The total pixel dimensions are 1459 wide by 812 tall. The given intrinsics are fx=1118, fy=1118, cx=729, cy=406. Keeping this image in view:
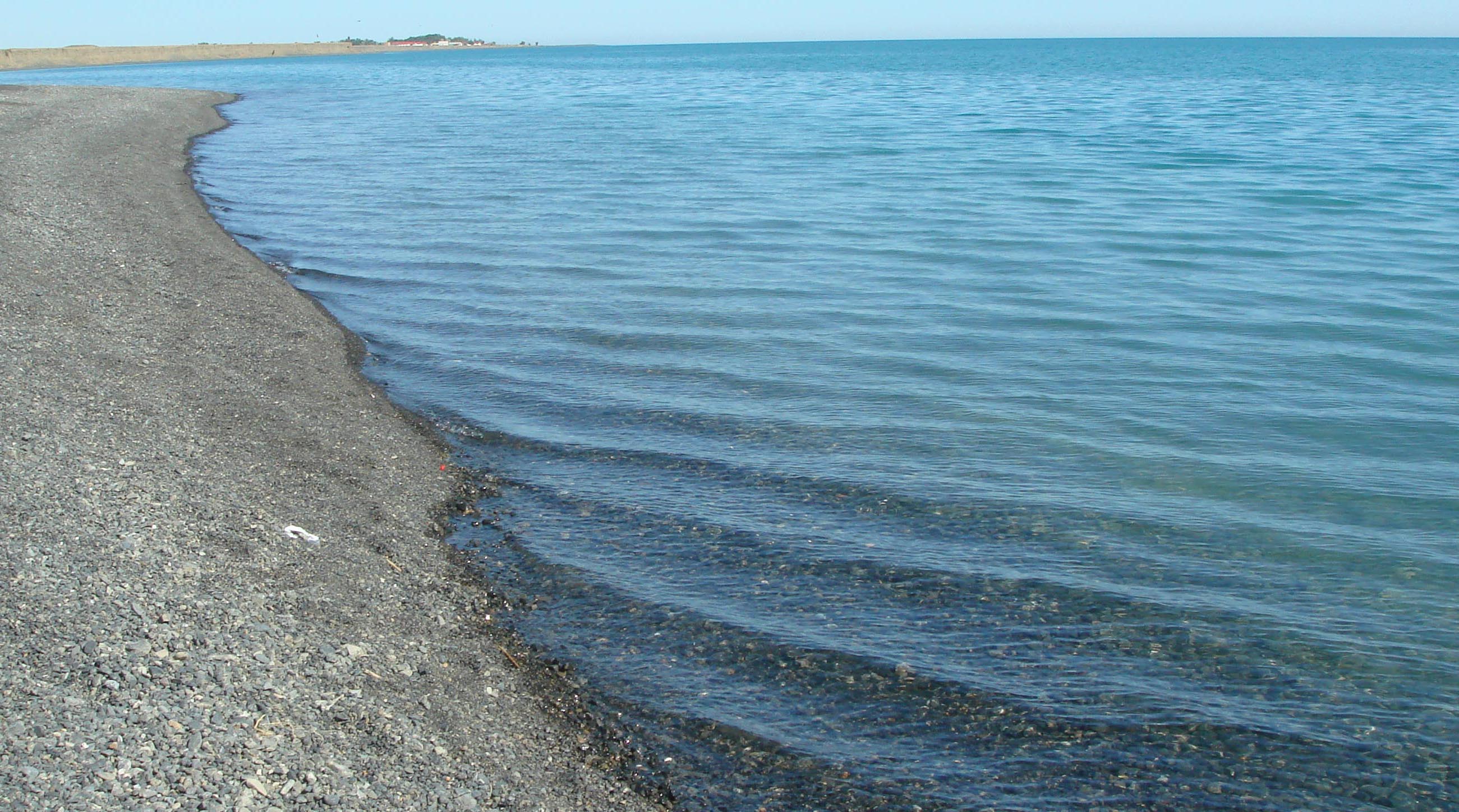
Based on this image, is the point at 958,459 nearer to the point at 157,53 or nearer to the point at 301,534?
the point at 301,534

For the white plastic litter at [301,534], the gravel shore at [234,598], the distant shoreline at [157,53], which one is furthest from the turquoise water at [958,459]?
the distant shoreline at [157,53]

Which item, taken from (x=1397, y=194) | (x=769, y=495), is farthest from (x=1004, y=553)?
(x=1397, y=194)

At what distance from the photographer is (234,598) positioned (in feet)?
18.3

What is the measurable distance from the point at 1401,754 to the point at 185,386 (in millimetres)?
8495

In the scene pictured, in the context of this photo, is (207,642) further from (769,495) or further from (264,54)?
(264,54)

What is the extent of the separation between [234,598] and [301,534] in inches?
40.4

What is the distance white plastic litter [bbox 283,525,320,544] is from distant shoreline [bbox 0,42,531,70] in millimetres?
95028

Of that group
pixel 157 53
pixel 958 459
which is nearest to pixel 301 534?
pixel 958 459

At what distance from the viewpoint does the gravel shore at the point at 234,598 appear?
433 cm

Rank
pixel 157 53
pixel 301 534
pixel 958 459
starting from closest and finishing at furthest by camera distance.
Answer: pixel 301 534, pixel 958 459, pixel 157 53

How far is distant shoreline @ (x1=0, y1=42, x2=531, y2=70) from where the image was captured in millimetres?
89812

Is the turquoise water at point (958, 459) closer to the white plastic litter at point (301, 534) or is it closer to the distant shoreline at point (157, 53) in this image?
the white plastic litter at point (301, 534)

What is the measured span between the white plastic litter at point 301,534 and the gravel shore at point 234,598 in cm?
2

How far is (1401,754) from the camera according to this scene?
5.31 m
